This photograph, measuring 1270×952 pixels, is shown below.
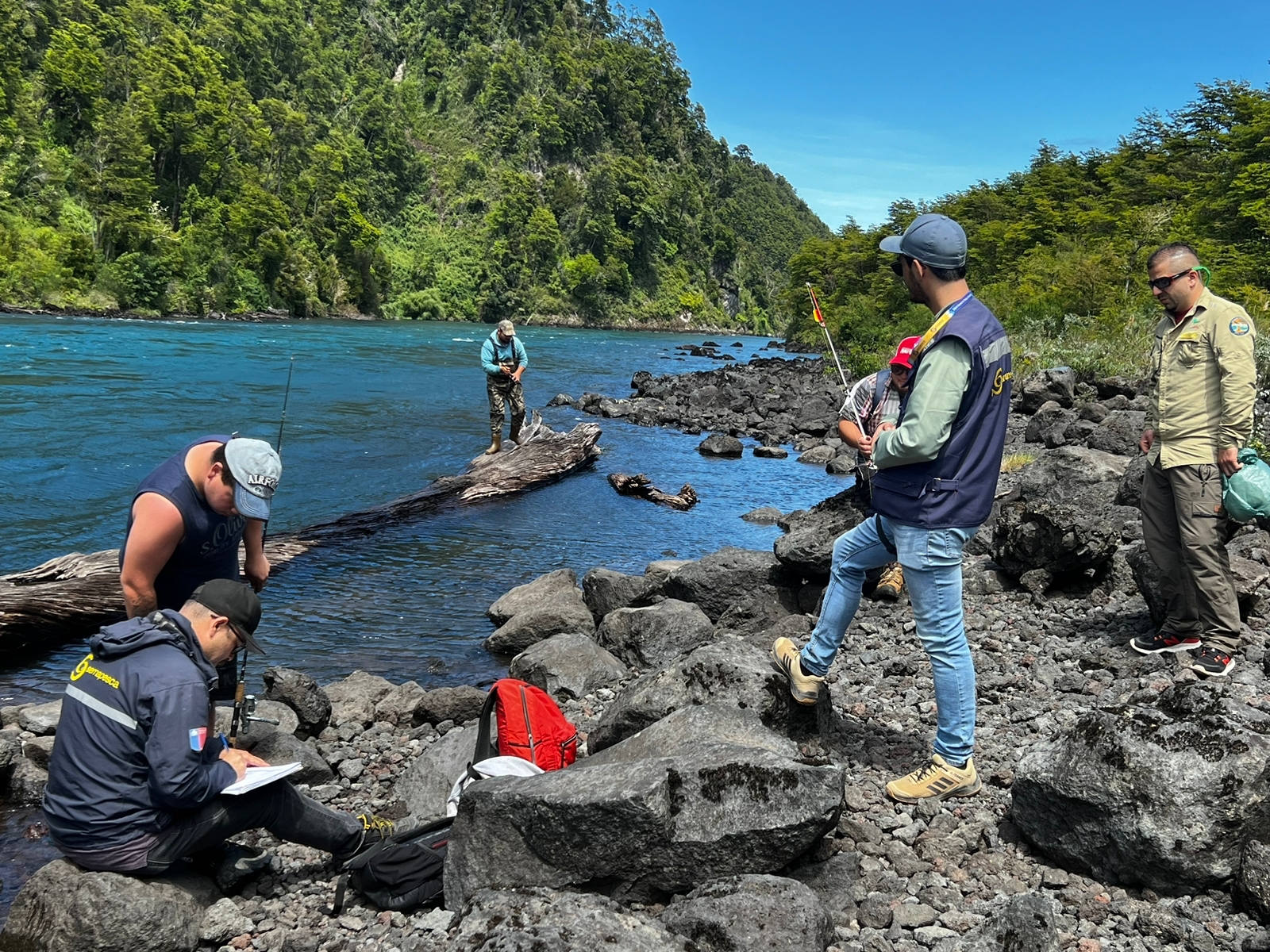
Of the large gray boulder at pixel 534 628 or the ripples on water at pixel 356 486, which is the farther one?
the ripples on water at pixel 356 486

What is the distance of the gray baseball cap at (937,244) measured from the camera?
12.6 feet

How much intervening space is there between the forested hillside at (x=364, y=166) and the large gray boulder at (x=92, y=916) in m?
54.5

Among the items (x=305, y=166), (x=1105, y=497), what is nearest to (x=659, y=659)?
(x=1105, y=497)

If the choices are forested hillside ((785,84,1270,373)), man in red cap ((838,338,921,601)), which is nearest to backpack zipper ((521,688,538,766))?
man in red cap ((838,338,921,601))

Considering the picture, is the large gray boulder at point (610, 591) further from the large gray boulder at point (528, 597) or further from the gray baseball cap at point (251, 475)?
the gray baseball cap at point (251, 475)

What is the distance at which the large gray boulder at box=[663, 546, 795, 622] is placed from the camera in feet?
27.2

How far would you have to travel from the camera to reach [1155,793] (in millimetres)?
3342

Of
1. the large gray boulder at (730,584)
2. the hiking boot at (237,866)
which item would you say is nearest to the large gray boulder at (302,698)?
the hiking boot at (237,866)

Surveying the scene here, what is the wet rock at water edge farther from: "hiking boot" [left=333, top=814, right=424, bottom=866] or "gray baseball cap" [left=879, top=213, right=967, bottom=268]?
"gray baseball cap" [left=879, top=213, right=967, bottom=268]

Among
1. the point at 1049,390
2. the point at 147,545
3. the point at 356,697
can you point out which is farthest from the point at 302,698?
the point at 1049,390

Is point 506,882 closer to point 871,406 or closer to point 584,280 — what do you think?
point 871,406

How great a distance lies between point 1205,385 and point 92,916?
630 cm

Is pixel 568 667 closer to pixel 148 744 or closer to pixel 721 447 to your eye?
pixel 148 744

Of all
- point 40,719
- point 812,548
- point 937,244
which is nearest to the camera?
point 937,244
